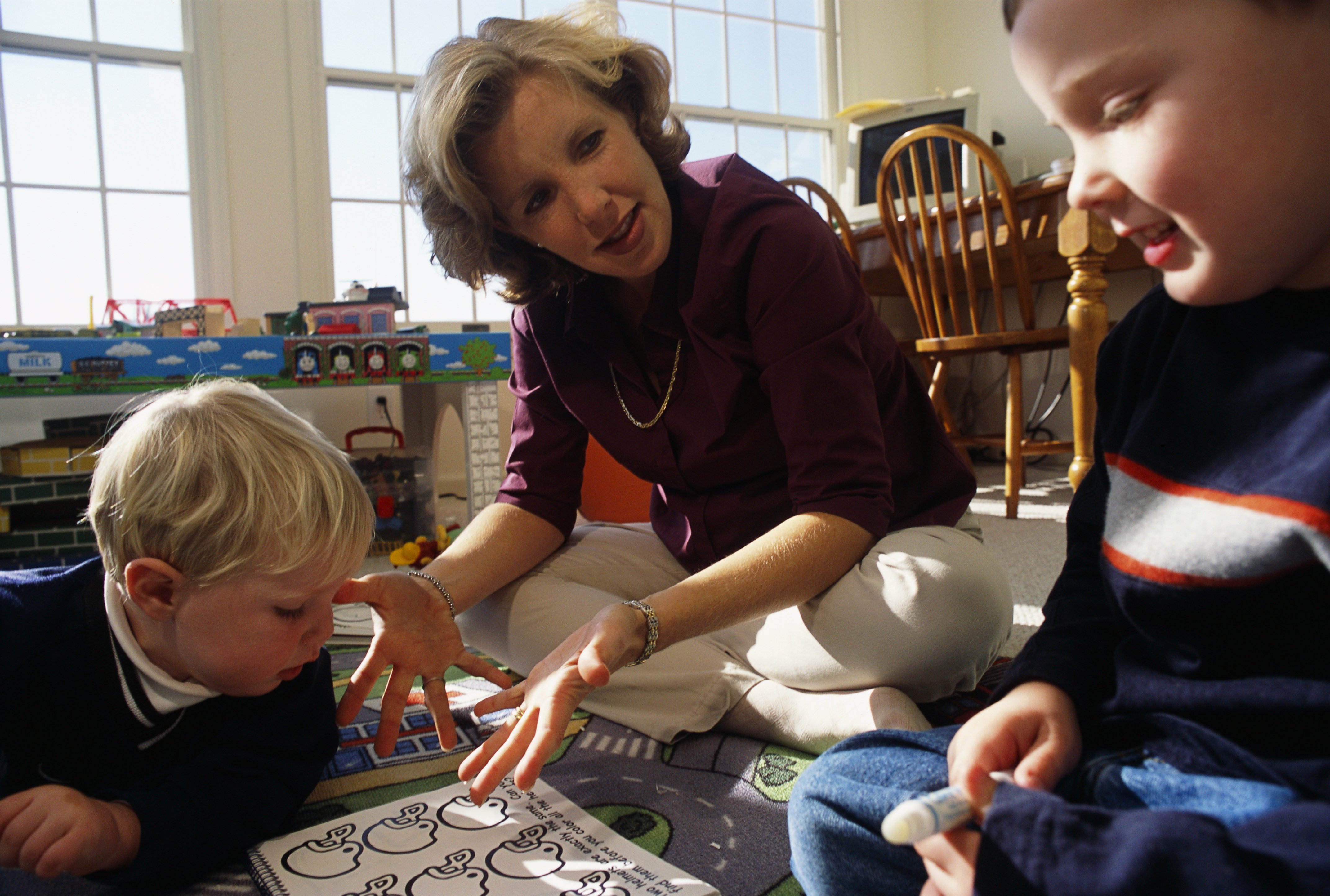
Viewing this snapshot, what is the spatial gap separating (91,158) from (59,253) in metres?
0.31

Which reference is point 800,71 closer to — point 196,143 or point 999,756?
point 196,143

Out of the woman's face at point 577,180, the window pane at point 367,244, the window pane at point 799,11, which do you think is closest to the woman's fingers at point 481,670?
the woman's face at point 577,180

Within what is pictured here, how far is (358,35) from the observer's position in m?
3.00

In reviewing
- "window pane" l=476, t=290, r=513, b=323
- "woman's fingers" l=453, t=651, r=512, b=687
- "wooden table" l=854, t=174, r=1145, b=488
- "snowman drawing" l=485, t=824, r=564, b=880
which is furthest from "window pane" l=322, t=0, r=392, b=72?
"snowman drawing" l=485, t=824, r=564, b=880

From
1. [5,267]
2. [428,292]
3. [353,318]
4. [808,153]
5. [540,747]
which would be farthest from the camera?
[808,153]

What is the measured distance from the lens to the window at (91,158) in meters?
2.66

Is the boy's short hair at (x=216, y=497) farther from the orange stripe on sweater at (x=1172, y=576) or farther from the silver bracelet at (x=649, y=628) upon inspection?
the orange stripe on sweater at (x=1172, y=576)

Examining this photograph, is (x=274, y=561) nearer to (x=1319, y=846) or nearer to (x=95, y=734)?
(x=95, y=734)

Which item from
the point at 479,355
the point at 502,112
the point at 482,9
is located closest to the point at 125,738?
the point at 502,112

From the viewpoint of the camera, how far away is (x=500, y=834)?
728 millimetres

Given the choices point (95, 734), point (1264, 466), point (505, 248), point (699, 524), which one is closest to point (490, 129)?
point (505, 248)

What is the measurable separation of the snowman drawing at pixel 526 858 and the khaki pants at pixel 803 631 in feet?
0.70

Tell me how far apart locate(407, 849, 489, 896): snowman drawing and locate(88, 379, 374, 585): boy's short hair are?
0.25 meters

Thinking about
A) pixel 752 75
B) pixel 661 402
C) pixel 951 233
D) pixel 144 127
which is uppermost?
pixel 752 75
